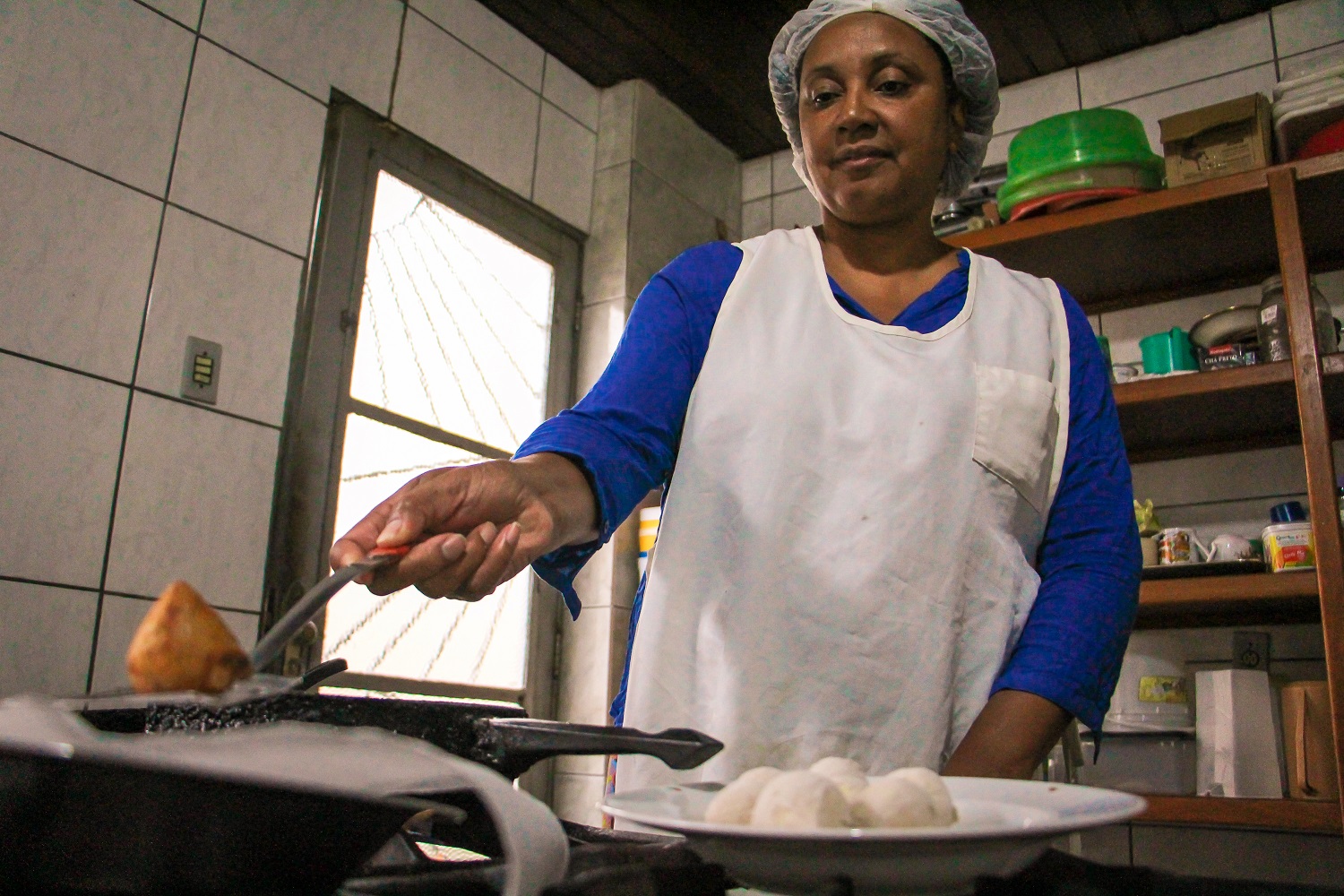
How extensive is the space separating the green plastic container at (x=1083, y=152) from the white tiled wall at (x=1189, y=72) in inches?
14.6

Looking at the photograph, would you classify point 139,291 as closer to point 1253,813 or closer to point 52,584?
point 52,584

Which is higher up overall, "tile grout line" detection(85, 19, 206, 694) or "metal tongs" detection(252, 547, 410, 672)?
"tile grout line" detection(85, 19, 206, 694)

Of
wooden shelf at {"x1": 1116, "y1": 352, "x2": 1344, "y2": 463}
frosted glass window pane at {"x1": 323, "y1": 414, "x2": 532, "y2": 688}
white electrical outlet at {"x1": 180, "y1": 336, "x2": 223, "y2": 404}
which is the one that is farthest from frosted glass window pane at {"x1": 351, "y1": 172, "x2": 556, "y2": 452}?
wooden shelf at {"x1": 1116, "y1": 352, "x2": 1344, "y2": 463}

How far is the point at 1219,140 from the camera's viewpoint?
187cm

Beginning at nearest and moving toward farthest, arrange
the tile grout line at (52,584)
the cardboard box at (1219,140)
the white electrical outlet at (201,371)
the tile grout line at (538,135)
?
the tile grout line at (52,584), the white electrical outlet at (201,371), the cardboard box at (1219,140), the tile grout line at (538,135)

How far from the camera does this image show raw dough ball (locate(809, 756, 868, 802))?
0.38 m

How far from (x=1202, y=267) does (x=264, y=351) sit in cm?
183

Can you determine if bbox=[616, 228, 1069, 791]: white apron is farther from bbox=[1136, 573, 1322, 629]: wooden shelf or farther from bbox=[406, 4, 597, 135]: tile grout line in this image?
bbox=[406, 4, 597, 135]: tile grout line

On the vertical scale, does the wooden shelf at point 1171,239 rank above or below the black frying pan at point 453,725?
above

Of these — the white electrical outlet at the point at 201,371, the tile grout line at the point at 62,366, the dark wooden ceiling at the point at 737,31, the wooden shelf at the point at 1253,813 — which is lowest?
the wooden shelf at the point at 1253,813

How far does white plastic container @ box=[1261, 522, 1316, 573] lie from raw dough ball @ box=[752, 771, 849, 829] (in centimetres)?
160

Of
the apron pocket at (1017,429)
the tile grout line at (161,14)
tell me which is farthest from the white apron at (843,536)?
the tile grout line at (161,14)

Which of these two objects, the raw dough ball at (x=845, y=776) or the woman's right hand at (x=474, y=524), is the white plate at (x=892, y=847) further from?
the woman's right hand at (x=474, y=524)

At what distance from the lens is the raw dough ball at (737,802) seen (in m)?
0.38
